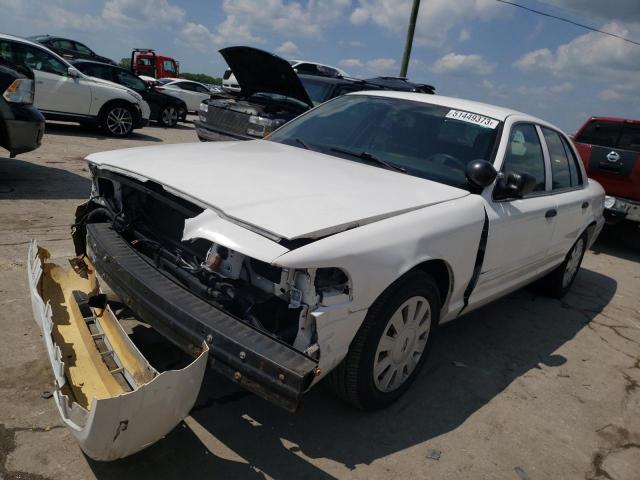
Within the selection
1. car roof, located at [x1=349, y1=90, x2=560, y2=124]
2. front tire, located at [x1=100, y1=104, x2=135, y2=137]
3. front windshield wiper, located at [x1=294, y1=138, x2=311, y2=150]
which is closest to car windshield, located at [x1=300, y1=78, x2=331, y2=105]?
front tire, located at [x1=100, y1=104, x2=135, y2=137]

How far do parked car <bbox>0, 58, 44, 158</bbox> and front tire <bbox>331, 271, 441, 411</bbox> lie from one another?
509 cm

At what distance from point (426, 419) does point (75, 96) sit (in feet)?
31.1

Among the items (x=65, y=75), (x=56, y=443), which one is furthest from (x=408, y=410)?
(x=65, y=75)

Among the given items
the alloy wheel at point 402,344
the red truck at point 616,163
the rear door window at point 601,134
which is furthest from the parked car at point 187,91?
the alloy wheel at point 402,344

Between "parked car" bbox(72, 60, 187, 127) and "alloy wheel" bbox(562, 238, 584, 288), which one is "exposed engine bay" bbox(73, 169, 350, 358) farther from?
"parked car" bbox(72, 60, 187, 127)

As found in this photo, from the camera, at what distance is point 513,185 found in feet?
11.3

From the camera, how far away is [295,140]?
401cm

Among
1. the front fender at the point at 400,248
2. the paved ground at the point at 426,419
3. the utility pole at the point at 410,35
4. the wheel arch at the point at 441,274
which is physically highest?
the utility pole at the point at 410,35

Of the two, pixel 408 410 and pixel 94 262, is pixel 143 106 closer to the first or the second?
pixel 94 262

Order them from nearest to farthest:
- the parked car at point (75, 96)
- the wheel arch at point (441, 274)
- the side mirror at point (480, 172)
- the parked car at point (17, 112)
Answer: the wheel arch at point (441, 274) < the side mirror at point (480, 172) < the parked car at point (17, 112) < the parked car at point (75, 96)

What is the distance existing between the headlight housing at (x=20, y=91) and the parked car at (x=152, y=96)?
21.9ft

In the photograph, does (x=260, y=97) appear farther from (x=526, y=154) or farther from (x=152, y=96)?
(x=152, y=96)

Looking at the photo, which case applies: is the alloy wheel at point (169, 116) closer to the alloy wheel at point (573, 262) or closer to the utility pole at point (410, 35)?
the utility pole at point (410, 35)

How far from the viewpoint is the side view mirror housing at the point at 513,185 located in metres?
3.41
